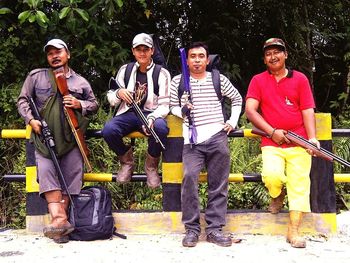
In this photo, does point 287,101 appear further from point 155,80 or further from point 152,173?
point 152,173

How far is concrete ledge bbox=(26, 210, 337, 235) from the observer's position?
203 inches

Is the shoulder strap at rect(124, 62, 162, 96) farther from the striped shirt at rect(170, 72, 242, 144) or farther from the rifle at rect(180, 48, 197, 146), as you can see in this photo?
the rifle at rect(180, 48, 197, 146)

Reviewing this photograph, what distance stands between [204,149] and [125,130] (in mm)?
818

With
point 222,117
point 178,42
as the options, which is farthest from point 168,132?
point 178,42

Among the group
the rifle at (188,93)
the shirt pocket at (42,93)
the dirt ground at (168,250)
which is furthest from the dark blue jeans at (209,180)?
the shirt pocket at (42,93)

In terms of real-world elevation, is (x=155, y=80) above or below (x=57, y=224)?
above

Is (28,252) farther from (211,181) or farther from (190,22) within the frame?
(190,22)

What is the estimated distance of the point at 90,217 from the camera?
16.1 feet

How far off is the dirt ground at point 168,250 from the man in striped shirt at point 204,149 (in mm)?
240

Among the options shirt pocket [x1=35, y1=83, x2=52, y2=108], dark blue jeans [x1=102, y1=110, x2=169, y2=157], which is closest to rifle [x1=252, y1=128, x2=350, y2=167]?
dark blue jeans [x1=102, y1=110, x2=169, y2=157]

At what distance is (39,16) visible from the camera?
202 inches

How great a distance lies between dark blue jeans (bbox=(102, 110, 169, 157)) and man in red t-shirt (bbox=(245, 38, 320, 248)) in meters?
0.91

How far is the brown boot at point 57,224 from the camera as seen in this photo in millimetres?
4734

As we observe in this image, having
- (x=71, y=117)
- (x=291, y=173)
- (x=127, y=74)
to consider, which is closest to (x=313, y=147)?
(x=291, y=173)
